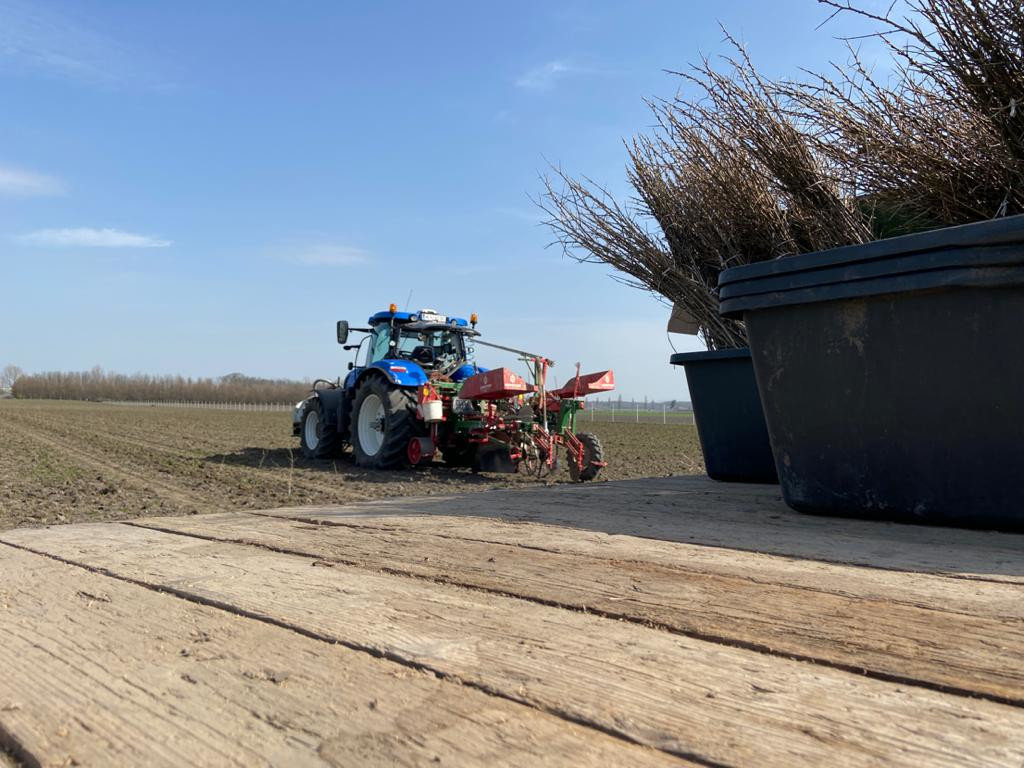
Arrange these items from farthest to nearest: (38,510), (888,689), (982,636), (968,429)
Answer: (38,510) < (968,429) < (982,636) < (888,689)

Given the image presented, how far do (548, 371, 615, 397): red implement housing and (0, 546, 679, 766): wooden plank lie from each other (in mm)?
7064

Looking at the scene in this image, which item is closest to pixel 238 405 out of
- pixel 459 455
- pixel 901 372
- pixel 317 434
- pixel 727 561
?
pixel 317 434

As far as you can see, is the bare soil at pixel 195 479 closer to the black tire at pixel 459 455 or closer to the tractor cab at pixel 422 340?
the black tire at pixel 459 455

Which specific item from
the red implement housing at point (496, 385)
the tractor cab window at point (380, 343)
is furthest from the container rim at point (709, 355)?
the tractor cab window at point (380, 343)

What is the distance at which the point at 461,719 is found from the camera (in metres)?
1.10

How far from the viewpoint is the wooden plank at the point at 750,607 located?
1241mm

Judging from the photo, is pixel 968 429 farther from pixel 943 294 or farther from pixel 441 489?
pixel 441 489

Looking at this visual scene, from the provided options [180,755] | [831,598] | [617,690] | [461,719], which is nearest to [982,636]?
[831,598]

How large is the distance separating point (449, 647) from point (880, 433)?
6.12ft

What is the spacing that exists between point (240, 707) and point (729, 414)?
3.58m

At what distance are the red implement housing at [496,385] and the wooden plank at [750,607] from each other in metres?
5.68

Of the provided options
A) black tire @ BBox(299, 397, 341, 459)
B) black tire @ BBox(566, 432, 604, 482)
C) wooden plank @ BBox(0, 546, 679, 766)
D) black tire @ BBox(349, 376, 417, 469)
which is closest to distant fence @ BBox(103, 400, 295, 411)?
black tire @ BBox(299, 397, 341, 459)

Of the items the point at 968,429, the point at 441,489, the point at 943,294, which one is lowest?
the point at 441,489

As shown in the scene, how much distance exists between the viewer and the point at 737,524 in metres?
2.59
